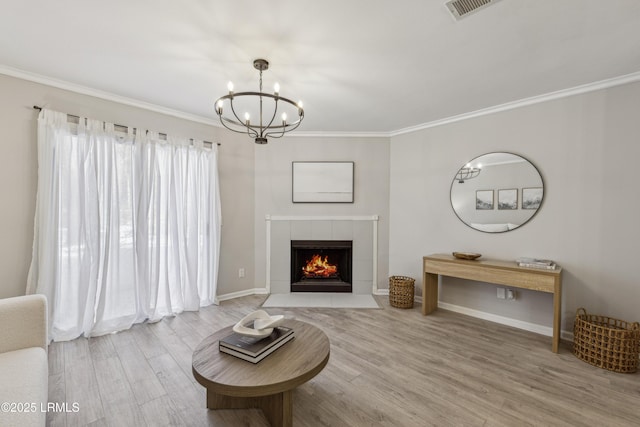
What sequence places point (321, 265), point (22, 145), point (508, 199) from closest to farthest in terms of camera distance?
point (22, 145) → point (508, 199) → point (321, 265)

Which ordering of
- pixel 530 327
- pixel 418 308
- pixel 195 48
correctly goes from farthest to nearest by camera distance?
pixel 418 308 < pixel 530 327 < pixel 195 48

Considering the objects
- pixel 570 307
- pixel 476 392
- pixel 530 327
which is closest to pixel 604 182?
pixel 570 307

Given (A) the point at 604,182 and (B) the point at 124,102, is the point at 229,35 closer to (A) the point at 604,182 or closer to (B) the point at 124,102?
(B) the point at 124,102

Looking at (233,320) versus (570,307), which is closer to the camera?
(570,307)

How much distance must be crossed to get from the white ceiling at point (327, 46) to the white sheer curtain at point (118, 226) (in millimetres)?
661

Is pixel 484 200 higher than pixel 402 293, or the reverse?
pixel 484 200

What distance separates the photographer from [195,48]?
78.8 inches

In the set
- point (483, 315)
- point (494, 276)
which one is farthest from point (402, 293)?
point (494, 276)

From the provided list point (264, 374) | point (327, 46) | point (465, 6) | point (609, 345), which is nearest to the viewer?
point (264, 374)

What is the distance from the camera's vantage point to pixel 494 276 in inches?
108

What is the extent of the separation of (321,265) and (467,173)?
247cm

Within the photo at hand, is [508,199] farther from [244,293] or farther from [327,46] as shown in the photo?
[244,293]

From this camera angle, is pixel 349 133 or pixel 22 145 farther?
pixel 349 133

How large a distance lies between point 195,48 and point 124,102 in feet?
4.98
